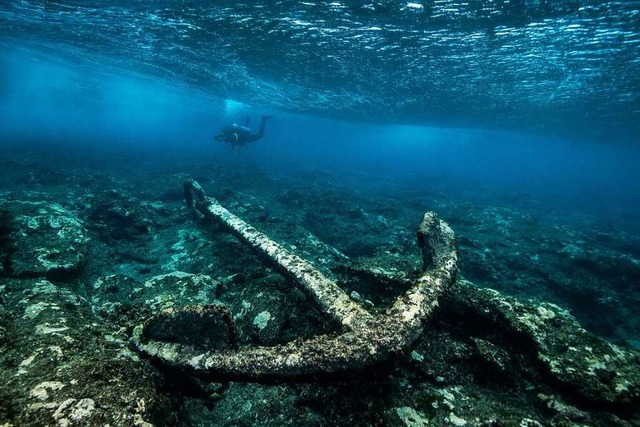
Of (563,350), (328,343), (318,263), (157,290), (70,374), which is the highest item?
(328,343)

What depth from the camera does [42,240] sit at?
5969 millimetres

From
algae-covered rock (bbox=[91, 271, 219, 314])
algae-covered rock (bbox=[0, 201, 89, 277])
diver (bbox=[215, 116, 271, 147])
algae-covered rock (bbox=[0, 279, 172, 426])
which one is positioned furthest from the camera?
diver (bbox=[215, 116, 271, 147])

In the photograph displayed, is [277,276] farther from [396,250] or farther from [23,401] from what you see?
[396,250]

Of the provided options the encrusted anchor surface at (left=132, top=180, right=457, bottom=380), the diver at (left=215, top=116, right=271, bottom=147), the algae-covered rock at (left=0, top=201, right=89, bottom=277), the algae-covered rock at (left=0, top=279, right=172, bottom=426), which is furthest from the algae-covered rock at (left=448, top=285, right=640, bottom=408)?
the diver at (left=215, top=116, right=271, bottom=147)

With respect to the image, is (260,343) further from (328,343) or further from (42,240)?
(42,240)

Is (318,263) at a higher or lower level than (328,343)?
lower

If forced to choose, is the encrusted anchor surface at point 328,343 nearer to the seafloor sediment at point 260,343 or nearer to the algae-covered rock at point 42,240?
the seafloor sediment at point 260,343

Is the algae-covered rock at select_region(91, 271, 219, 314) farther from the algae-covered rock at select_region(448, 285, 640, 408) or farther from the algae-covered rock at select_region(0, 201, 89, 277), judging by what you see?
the algae-covered rock at select_region(448, 285, 640, 408)

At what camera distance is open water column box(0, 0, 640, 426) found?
2781 mm

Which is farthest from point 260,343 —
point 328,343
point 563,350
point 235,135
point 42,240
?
point 235,135

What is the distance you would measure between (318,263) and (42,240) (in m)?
5.98

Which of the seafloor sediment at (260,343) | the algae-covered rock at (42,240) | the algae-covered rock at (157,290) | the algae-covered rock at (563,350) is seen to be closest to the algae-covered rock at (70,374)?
the seafloor sediment at (260,343)

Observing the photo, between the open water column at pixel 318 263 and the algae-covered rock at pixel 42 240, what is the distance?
0.05 metres

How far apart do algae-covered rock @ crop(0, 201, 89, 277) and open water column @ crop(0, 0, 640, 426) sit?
48mm
